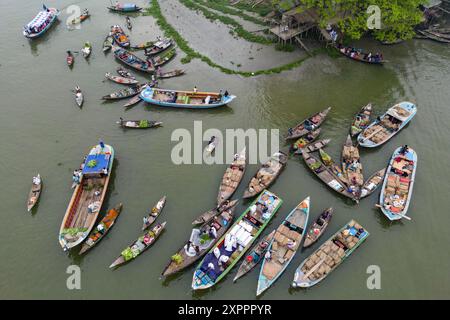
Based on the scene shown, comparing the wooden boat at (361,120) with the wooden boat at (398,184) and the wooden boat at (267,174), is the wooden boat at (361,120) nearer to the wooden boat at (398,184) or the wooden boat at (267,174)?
the wooden boat at (398,184)

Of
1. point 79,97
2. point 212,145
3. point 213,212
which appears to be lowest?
point 213,212

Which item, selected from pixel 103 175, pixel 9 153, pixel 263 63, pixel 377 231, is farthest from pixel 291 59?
pixel 9 153

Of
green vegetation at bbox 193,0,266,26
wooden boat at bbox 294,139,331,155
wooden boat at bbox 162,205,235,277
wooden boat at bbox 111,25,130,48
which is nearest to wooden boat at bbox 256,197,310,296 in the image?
wooden boat at bbox 162,205,235,277

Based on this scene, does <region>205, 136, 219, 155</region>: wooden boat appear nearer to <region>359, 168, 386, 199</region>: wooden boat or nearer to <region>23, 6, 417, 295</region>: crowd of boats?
<region>23, 6, 417, 295</region>: crowd of boats

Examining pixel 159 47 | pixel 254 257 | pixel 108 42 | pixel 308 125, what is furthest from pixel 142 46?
pixel 254 257

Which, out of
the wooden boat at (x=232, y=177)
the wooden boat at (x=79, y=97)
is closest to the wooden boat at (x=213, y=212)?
the wooden boat at (x=232, y=177)

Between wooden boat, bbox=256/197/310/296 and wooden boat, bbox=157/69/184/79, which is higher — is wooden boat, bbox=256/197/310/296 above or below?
below

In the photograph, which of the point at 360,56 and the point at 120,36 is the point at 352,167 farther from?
the point at 120,36
